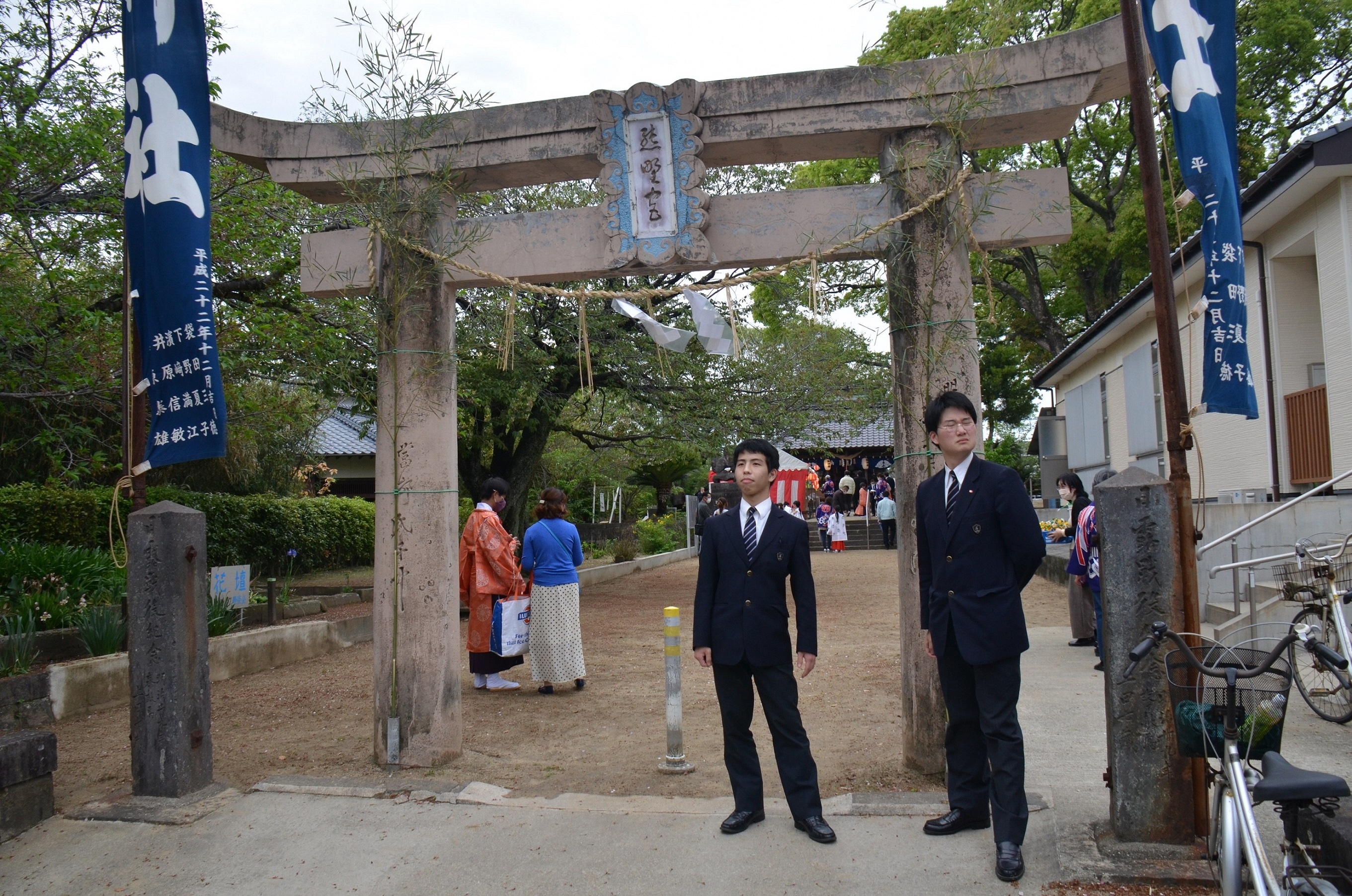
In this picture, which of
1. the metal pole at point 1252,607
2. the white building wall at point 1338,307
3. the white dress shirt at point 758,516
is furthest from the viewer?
the white building wall at point 1338,307

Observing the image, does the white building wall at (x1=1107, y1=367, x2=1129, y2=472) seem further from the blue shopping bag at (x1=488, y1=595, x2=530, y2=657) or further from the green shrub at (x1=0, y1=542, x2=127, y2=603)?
the green shrub at (x1=0, y1=542, x2=127, y2=603)

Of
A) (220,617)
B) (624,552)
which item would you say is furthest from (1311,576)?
(624,552)

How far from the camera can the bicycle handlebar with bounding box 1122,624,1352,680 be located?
3158mm

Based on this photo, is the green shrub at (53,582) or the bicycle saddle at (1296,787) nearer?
the bicycle saddle at (1296,787)

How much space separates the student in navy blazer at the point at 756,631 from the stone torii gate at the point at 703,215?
1037mm

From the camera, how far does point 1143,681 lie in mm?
4008

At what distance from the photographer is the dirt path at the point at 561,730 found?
5.73m

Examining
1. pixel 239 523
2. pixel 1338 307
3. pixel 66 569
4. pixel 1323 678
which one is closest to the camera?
pixel 1323 678

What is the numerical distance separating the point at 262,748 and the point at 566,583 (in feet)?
8.99

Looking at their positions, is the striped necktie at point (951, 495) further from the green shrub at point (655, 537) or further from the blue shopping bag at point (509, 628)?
the green shrub at point (655, 537)

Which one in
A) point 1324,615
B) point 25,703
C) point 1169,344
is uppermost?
point 1169,344

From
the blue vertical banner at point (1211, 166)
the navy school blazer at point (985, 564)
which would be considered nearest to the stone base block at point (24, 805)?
the navy school blazer at point (985, 564)

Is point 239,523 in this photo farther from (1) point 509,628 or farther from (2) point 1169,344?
(2) point 1169,344

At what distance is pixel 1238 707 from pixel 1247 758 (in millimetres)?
188
